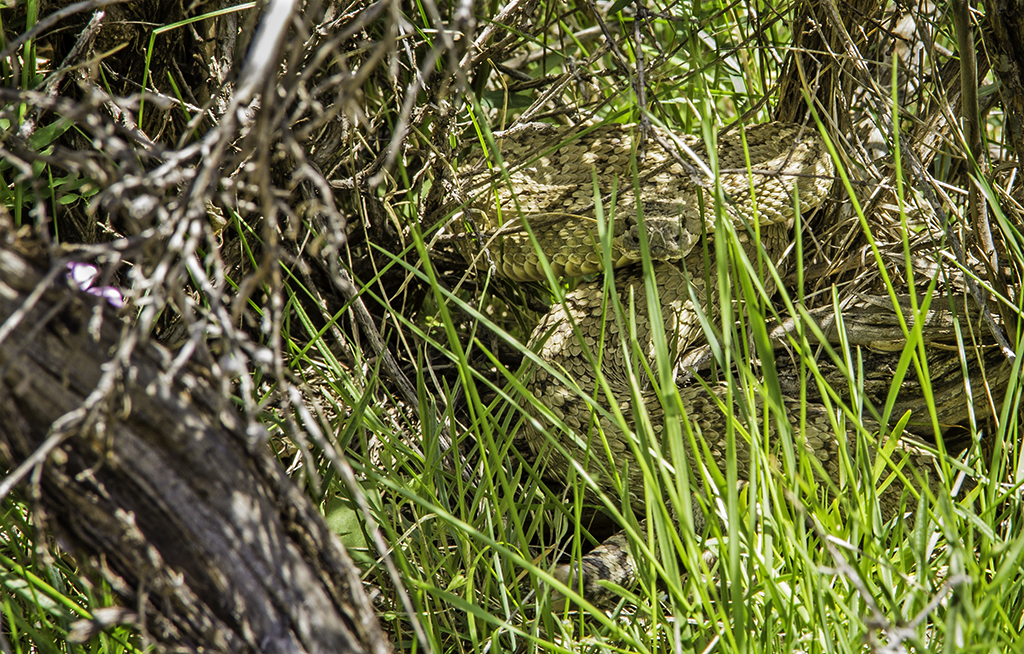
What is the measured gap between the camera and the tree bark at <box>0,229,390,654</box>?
0.85 m

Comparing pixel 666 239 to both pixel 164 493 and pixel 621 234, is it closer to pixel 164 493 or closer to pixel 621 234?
→ pixel 621 234

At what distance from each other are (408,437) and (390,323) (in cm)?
61

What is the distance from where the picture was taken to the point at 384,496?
2.16 metres

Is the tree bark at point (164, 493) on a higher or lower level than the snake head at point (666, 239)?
higher

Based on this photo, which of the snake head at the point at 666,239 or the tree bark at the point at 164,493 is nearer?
the tree bark at the point at 164,493

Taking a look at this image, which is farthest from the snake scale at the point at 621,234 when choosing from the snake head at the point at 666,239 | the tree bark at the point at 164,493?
the tree bark at the point at 164,493

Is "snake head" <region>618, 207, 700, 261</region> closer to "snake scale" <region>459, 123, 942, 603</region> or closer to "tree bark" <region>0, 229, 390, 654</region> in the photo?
"snake scale" <region>459, 123, 942, 603</region>

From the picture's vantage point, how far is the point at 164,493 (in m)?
0.88

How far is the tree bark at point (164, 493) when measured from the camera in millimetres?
851

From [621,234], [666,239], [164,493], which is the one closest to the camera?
[164,493]

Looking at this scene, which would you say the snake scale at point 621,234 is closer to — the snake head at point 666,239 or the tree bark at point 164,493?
the snake head at point 666,239

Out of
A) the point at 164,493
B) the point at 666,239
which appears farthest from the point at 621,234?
the point at 164,493

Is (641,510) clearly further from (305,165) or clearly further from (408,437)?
(305,165)

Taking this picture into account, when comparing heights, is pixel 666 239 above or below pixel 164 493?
below
